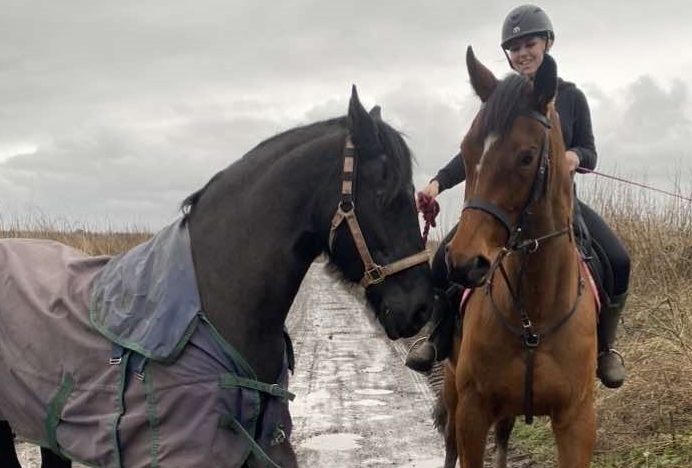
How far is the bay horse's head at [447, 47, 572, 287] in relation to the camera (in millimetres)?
2920

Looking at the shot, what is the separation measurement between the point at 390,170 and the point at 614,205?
337 inches

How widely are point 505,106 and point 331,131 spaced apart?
823 millimetres

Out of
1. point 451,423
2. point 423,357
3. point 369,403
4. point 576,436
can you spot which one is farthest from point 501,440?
point 369,403

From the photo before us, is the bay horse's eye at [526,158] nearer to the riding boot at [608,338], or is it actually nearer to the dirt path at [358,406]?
the dirt path at [358,406]

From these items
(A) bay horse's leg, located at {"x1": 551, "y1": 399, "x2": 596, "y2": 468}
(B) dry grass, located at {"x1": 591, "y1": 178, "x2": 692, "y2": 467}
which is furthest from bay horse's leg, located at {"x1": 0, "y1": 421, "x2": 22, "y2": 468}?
(B) dry grass, located at {"x1": 591, "y1": 178, "x2": 692, "y2": 467}

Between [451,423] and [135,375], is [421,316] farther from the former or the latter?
[451,423]

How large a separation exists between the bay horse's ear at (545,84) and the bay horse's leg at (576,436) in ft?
5.02

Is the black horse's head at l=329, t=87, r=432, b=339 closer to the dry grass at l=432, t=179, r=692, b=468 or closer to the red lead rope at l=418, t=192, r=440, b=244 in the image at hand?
Result: the red lead rope at l=418, t=192, r=440, b=244

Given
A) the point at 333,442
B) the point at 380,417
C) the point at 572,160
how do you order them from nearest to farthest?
the point at 572,160 < the point at 333,442 < the point at 380,417

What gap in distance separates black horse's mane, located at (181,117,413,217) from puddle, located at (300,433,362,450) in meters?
2.96

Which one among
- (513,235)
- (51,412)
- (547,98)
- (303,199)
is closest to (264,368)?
(303,199)

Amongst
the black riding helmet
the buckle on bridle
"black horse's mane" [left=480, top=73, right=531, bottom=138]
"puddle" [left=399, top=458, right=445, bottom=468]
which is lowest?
"puddle" [left=399, top=458, right=445, bottom=468]

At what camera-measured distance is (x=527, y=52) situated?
4.20m

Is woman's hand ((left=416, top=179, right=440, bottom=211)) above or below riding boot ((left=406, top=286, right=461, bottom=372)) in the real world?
above
